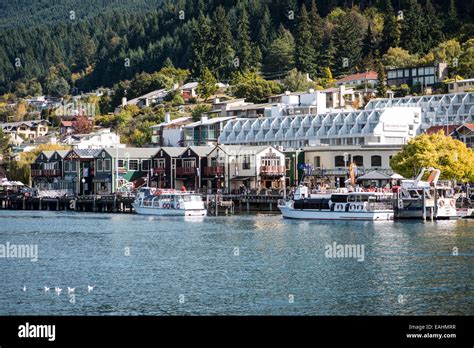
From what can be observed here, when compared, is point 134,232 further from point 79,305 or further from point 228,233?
point 79,305

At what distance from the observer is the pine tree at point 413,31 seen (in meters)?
176

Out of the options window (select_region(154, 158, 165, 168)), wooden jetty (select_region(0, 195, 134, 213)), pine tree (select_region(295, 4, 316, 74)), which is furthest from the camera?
pine tree (select_region(295, 4, 316, 74))

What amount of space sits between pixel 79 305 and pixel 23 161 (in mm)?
120907

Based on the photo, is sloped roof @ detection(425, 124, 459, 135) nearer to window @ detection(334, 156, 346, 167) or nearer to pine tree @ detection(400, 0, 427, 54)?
window @ detection(334, 156, 346, 167)

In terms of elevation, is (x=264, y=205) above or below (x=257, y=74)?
below

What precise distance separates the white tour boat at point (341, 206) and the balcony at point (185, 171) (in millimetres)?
32213

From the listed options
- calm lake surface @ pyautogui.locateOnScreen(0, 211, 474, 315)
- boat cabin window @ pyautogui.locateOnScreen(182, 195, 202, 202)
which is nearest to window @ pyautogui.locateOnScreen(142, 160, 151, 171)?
boat cabin window @ pyautogui.locateOnScreen(182, 195, 202, 202)

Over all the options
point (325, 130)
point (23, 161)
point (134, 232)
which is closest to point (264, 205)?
point (325, 130)

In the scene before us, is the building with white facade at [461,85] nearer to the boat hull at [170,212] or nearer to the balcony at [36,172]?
the boat hull at [170,212]

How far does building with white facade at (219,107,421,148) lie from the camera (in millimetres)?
131625

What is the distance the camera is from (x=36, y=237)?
7881 cm

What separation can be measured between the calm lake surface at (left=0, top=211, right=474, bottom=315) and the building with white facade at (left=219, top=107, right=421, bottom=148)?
4509cm

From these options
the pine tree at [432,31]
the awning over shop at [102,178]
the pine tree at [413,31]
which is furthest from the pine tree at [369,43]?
the awning over shop at [102,178]
